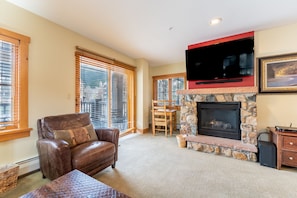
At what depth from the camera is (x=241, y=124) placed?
2791 mm

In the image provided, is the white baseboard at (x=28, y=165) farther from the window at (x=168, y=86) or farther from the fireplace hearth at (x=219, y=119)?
the window at (x=168, y=86)

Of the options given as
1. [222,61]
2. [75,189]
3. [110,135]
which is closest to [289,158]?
[222,61]

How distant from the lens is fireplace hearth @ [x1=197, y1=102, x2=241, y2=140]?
2.94m

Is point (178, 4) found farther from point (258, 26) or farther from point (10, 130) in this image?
point (10, 130)

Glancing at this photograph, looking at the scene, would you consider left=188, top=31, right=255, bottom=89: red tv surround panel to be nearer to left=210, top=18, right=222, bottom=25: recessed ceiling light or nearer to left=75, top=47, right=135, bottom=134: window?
left=210, top=18, right=222, bottom=25: recessed ceiling light

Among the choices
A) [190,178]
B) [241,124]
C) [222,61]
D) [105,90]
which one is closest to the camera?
[190,178]

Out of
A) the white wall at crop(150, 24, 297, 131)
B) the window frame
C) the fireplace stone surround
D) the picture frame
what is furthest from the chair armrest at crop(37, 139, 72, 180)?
the window frame

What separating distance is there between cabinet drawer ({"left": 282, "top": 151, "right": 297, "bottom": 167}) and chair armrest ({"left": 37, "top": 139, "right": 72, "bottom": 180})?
3130mm

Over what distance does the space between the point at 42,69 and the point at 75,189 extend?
6.93ft

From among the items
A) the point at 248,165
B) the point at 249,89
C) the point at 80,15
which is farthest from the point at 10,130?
the point at 249,89

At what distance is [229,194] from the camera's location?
1.66 metres

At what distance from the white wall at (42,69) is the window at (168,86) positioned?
10.6 feet

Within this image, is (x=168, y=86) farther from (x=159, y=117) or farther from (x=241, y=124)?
(x=241, y=124)

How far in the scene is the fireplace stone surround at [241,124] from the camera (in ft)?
8.65
